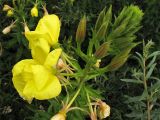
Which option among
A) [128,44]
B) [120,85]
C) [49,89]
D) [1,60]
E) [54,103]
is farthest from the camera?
[1,60]

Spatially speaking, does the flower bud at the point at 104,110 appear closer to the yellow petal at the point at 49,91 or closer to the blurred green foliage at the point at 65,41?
the yellow petal at the point at 49,91

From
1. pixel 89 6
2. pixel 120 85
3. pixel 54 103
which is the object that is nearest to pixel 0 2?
pixel 89 6

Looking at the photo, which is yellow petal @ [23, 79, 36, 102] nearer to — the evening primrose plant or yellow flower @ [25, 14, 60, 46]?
the evening primrose plant

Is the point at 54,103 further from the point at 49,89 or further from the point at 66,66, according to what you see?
the point at 49,89

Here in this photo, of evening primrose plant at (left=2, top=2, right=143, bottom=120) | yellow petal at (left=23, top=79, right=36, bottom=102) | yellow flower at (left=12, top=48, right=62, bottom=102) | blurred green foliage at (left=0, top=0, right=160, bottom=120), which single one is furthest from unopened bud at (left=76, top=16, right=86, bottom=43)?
blurred green foliage at (left=0, top=0, right=160, bottom=120)

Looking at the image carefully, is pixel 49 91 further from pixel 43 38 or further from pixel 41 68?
pixel 43 38

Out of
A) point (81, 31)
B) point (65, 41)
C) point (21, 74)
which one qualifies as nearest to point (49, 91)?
point (21, 74)
